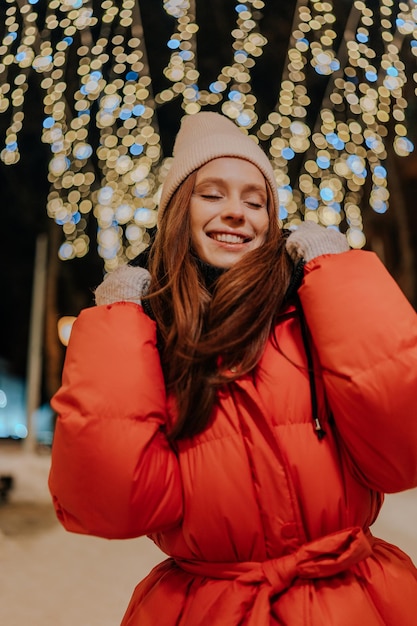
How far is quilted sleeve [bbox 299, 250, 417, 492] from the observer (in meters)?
0.89

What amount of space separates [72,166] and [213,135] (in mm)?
2112

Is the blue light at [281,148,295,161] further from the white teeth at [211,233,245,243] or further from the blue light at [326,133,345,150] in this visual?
the white teeth at [211,233,245,243]

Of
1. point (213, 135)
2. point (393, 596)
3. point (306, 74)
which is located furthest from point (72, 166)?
point (393, 596)

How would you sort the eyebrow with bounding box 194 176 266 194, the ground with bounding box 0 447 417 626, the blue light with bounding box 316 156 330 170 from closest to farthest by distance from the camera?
the eyebrow with bounding box 194 176 266 194 → the ground with bounding box 0 447 417 626 → the blue light with bounding box 316 156 330 170

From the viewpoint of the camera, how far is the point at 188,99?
321 cm

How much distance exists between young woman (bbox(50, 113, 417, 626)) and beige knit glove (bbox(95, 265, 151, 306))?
15mm

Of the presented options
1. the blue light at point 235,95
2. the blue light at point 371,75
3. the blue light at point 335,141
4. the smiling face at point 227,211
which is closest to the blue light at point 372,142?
the blue light at point 335,141

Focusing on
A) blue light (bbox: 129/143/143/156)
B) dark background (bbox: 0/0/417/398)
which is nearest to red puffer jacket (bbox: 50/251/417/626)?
dark background (bbox: 0/0/417/398)

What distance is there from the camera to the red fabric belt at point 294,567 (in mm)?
915

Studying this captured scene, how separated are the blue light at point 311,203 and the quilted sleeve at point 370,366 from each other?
2503 mm

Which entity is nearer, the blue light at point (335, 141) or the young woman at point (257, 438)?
the young woman at point (257, 438)

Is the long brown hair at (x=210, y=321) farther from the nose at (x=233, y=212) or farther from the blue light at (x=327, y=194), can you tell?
the blue light at (x=327, y=194)

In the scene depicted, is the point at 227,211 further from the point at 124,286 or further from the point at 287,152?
the point at 287,152

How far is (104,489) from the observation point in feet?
3.02
